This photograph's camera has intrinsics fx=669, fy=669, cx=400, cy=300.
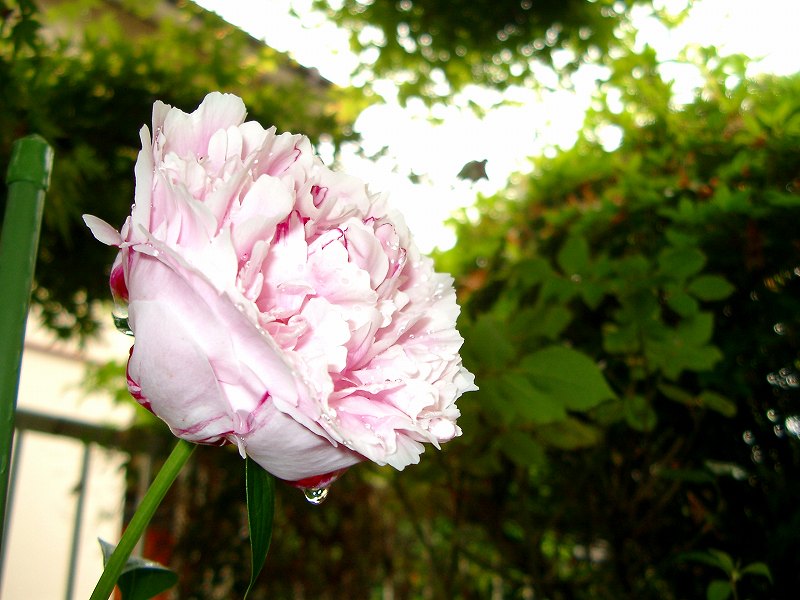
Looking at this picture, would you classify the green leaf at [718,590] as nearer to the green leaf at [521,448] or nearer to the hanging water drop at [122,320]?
the green leaf at [521,448]

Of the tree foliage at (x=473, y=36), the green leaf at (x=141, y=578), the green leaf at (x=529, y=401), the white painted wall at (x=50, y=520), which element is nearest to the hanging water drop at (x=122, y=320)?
the green leaf at (x=141, y=578)

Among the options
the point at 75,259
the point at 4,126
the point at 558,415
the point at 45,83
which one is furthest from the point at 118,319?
the point at 75,259

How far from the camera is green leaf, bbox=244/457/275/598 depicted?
A: 29 cm

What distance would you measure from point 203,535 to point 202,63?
117cm

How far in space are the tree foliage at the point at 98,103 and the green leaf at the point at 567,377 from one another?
0.61 m

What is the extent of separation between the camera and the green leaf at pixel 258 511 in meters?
0.29

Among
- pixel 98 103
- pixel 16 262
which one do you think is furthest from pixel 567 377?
pixel 98 103

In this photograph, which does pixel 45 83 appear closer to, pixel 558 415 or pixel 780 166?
pixel 558 415

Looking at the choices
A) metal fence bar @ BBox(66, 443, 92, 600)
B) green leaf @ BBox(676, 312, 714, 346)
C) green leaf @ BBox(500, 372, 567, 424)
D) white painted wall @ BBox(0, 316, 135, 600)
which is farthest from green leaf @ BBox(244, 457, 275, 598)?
white painted wall @ BBox(0, 316, 135, 600)

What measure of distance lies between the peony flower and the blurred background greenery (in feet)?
1.13

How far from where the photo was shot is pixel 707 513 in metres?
0.88

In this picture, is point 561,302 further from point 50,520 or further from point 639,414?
point 50,520

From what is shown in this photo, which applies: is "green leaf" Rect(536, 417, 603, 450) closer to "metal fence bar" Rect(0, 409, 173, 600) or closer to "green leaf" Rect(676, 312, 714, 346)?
"green leaf" Rect(676, 312, 714, 346)

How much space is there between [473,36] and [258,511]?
4.26 feet
